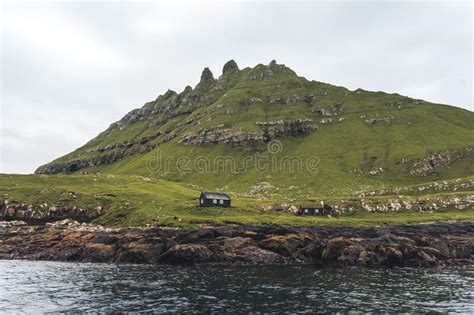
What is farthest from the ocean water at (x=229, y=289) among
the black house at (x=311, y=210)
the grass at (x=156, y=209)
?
the black house at (x=311, y=210)

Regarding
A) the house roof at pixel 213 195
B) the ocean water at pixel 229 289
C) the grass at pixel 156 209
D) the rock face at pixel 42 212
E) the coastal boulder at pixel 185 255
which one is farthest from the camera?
the house roof at pixel 213 195

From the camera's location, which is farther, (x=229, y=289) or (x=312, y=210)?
(x=312, y=210)

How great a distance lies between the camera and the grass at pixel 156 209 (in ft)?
372

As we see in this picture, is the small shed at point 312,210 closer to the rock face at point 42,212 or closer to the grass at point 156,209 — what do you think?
the grass at point 156,209

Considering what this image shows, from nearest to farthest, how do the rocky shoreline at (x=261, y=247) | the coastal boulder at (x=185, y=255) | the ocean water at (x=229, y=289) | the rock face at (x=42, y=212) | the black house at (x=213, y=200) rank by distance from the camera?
the ocean water at (x=229, y=289), the coastal boulder at (x=185, y=255), the rocky shoreline at (x=261, y=247), the rock face at (x=42, y=212), the black house at (x=213, y=200)

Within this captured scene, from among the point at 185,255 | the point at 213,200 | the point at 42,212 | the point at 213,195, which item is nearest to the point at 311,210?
the point at 213,200

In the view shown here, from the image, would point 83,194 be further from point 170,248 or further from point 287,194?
point 287,194

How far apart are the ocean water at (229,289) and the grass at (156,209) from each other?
42.6 m

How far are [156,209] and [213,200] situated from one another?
20628 millimetres

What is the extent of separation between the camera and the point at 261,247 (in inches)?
3194

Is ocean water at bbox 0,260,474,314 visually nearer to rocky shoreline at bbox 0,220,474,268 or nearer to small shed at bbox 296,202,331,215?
rocky shoreline at bbox 0,220,474,268

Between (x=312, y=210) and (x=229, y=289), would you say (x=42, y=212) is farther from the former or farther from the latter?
(x=229, y=289)

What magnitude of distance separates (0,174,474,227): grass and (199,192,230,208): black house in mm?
3310

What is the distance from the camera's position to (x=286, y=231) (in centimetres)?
8975
